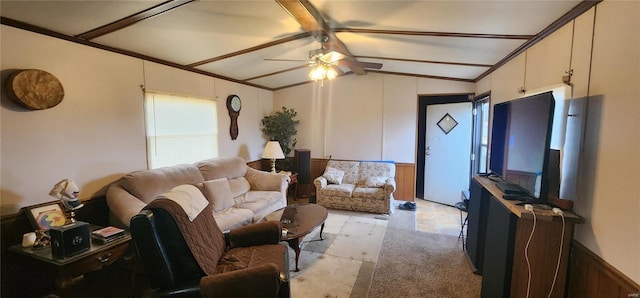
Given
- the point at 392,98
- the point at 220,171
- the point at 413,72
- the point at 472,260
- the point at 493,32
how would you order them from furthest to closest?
the point at 392,98 → the point at 413,72 → the point at 220,171 → the point at 472,260 → the point at 493,32

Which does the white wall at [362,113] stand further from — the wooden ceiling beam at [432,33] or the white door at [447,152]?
the wooden ceiling beam at [432,33]

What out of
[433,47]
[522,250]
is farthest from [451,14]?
[522,250]

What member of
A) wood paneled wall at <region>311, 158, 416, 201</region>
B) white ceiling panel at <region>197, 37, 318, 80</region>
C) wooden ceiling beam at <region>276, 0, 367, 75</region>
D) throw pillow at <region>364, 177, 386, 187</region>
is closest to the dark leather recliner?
wooden ceiling beam at <region>276, 0, 367, 75</region>

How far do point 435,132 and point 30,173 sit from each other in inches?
218

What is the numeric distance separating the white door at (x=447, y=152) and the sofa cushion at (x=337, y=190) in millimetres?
1733

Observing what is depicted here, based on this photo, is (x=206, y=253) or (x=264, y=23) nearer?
(x=206, y=253)

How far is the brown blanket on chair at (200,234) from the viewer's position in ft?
5.54

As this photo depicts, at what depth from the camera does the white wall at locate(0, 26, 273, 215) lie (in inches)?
81.1

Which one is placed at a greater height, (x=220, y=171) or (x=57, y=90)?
(x=57, y=90)

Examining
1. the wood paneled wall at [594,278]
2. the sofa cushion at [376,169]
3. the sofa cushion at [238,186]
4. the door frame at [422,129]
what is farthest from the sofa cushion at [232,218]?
the door frame at [422,129]

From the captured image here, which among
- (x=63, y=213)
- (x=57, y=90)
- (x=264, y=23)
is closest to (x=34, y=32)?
(x=57, y=90)

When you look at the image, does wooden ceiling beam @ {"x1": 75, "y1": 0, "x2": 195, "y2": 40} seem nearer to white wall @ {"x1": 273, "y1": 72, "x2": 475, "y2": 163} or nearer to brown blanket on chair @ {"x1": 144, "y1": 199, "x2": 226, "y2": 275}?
brown blanket on chair @ {"x1": 144, "y1": 199, "x2": 226, "y2": 275}

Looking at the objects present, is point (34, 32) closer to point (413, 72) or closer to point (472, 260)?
point (472, 260)

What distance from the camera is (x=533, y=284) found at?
1.77 metres
